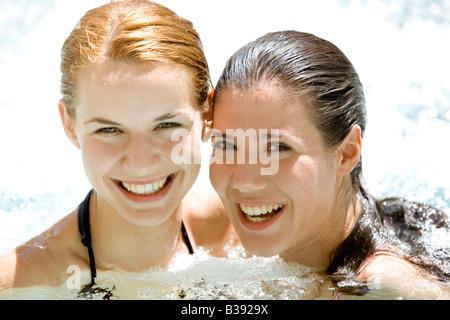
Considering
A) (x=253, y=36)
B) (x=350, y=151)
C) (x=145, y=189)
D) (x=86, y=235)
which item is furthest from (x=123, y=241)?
(x=253, y=36)

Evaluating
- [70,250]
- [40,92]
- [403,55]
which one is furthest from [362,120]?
[40,92]

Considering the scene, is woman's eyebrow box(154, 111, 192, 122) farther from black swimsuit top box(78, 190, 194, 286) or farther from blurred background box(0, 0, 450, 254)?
blurred background box(0, 0, 450, 254)

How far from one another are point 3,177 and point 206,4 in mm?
3625

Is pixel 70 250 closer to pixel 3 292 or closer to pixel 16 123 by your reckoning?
pixel 3 292

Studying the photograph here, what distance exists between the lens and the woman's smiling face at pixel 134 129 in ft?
8.13

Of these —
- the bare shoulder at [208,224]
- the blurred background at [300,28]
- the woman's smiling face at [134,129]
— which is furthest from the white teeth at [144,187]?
the blurred background at [300,28]

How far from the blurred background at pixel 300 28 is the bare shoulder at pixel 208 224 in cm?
161

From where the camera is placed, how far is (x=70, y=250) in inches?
111

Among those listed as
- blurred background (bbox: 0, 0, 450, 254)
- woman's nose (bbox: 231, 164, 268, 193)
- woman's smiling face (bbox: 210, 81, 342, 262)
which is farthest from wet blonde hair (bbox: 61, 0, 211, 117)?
blurred background (bbox: 0, 0, 450, 254)

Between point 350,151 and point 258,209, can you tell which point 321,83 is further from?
point 258,209

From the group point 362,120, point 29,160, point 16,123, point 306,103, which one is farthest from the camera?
point 16,123

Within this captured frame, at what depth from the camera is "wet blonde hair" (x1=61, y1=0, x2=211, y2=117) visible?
8.20ft

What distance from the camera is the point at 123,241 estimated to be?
9.59 feet

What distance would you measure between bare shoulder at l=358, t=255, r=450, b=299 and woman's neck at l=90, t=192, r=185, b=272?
1.04 m
